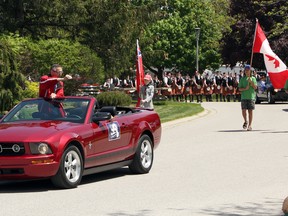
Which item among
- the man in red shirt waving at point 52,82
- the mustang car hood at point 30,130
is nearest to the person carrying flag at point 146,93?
the man in red shirt waving at point 52,82

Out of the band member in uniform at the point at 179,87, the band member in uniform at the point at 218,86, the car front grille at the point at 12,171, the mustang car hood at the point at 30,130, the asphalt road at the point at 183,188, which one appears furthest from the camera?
the band member in uniform at the point at 218,86

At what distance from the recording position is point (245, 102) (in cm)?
2544

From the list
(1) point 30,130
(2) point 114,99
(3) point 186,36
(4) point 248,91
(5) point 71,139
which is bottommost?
(2) point 114,99

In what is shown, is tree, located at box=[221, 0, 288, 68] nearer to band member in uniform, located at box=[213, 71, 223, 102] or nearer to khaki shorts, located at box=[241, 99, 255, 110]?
band member in uniform, located at box=[213, 71, 223, 102]

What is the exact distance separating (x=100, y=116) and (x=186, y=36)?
6825 centimetres

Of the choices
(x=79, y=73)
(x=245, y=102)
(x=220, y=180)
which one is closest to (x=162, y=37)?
(x=79, y=73)

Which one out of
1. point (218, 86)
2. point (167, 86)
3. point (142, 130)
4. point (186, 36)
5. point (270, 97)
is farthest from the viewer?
point (186, 36)

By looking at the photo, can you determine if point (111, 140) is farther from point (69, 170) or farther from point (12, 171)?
point (12, 171)

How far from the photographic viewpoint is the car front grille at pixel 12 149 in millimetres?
12312

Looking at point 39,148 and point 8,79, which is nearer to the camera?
point 39,148

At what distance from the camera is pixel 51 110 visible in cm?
1382

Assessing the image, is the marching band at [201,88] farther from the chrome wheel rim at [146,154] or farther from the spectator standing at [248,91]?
the chrome wheel rim at [146,154]

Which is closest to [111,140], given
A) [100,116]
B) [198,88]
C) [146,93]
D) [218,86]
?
[100,116]

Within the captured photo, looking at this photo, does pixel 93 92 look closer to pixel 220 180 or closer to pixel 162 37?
pixel 220 180
